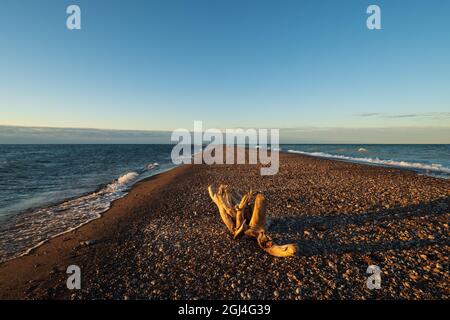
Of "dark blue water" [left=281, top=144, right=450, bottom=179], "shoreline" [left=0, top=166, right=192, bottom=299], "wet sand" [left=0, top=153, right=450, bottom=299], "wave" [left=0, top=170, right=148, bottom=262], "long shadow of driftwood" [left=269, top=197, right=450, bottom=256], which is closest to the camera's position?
"wet sand" [left=0, top=153, right=450, bottom=299]

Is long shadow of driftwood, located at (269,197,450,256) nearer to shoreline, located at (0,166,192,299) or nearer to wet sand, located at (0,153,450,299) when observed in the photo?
wet sand, located at (0,153,450,299)

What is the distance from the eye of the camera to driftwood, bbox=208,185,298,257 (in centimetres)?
731

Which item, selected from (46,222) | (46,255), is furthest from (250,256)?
(46,222)

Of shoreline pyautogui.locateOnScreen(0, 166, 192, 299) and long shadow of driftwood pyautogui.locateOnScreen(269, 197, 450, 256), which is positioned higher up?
long shadow of driftwood pyautogui.locateOnScreen(269, 197, 450, 256)

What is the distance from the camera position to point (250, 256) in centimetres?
705

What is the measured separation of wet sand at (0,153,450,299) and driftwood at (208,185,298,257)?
283 millimetres

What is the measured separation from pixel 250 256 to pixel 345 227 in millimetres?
4263

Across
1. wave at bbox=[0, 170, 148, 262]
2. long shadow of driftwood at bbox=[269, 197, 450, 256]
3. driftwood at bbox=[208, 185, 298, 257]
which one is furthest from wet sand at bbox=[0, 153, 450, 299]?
wave at bbox=[0, 170, 148, 262]

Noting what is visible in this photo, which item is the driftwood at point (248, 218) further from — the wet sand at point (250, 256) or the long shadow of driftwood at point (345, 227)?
the long shadow of driftwood at point (345, 227)

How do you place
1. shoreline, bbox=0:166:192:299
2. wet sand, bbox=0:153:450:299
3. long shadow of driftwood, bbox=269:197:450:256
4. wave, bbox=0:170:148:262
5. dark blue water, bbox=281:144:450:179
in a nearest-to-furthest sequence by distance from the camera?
wet sand, bbox=0:153:450:299 → shoreline, bbox=0:166:192:299 → long shadow of driftwood, bbox=269:197:450:256 → wave, bbox=0:170:148:262 → dark blue water, bbox=281:144:450:179

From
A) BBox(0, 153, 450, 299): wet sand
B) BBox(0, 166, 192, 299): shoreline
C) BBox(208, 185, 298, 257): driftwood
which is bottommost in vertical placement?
BBox(0, 166, 192, 299): shoreline

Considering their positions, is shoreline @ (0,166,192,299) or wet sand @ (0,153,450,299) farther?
shoreline @ (0,166,192,299)
